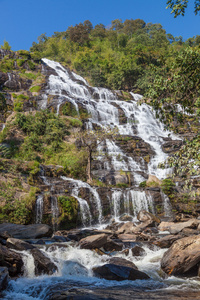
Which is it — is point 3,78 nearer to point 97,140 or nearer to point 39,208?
point 97,140

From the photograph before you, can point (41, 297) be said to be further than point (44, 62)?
No

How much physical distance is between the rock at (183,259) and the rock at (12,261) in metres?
4.47

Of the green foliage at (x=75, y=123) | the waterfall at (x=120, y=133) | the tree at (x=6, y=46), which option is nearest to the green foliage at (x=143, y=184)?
the waterfall at (x=120, y=133)

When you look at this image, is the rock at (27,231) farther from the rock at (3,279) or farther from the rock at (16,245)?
the rock at (3,279)

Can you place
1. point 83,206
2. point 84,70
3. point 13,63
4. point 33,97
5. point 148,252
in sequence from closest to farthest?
point 148,252 → point 83,206 → point 33,97 → point 13,63 → point 84,70

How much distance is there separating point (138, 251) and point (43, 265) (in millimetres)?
3954

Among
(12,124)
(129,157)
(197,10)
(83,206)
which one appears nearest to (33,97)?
(12,124)

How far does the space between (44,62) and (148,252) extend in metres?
52.3

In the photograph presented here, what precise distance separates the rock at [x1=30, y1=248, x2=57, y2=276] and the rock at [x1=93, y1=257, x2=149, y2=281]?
133 cm

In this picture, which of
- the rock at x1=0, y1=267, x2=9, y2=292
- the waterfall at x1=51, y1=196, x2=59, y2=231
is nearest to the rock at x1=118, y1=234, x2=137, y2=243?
the waterfall at x1=51, y1=196, x2=59, y2=231

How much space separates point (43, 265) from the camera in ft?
23.2

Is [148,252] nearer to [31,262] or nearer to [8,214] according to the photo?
[31,262]

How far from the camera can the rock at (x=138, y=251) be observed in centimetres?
924

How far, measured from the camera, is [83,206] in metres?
16.2
